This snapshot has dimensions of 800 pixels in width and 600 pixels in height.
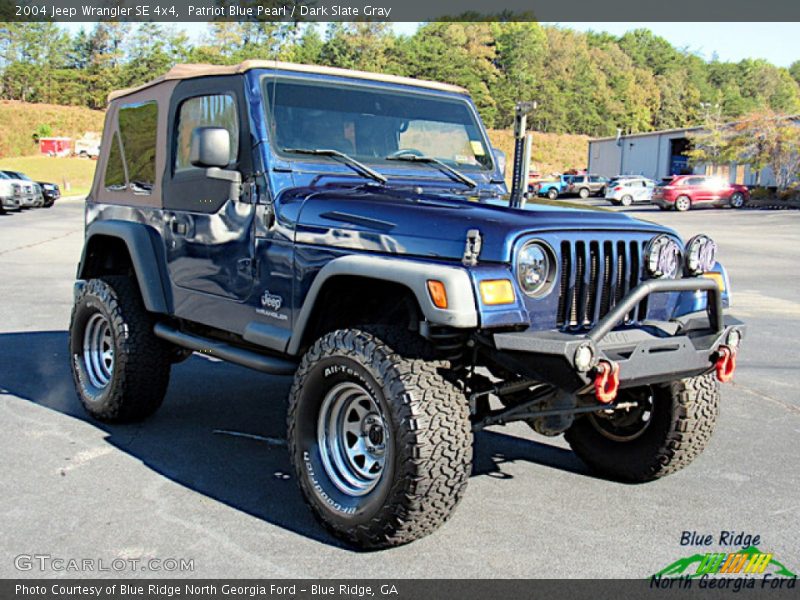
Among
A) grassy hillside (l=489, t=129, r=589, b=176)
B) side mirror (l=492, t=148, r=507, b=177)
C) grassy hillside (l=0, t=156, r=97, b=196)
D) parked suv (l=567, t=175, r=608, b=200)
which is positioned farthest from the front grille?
grassy hillside (l=489, t=129, r=589, b=176)

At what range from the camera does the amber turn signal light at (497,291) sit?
10.9 feet

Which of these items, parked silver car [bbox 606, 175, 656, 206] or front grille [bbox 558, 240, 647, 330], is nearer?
front grille [bbox 558, 240, 647, 330]

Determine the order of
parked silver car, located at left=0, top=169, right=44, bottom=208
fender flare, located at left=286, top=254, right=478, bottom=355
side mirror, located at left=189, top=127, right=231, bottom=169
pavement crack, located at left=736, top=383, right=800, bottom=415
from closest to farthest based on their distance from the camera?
fender flare, located at left=286, top=254, right=478, bottom=355 → side mirror, located at left=189, top=127, right=231, bottom=169 → pavement crack, located at left=736, top=383, right=800, bottom=415 → parked silver car, located at left=0, top=169, right=44, bottom=208

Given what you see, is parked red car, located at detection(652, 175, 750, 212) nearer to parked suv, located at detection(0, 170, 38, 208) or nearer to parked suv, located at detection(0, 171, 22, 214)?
parked suv, located at detection(0, 170, 38, 208)

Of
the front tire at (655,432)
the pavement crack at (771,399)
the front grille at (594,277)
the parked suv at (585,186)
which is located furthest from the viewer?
the parked suv at (585,186)

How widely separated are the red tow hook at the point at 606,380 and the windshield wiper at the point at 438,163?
1.75 metres

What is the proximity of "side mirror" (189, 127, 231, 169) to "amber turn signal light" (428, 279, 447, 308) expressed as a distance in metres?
1.50

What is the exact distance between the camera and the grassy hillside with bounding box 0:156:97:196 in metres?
48.1

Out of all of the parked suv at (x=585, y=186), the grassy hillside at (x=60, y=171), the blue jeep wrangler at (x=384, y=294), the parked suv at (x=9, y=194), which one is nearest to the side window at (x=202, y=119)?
the blue jeep wrangler at (x=384, y=294)

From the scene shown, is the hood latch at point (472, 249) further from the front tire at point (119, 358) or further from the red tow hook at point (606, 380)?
the front tire at point (119, 358)

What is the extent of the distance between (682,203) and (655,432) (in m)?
35.4

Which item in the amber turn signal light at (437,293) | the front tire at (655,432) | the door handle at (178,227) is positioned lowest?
the front tire at (655,432)

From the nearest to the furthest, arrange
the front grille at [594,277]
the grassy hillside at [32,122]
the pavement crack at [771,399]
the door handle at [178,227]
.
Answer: the front grille at [594,277], the door handle at [178,227], the pavement crack at [771,399], the grassy hillside at [32,122]

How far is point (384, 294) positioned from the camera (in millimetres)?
4031
